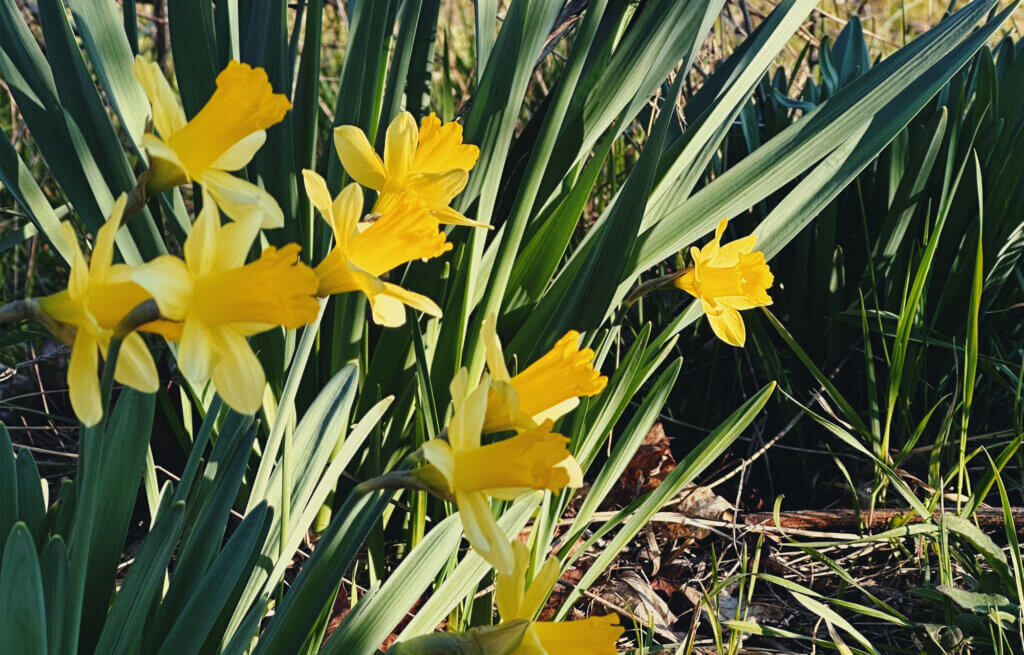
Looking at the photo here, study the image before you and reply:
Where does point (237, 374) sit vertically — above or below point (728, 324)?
above

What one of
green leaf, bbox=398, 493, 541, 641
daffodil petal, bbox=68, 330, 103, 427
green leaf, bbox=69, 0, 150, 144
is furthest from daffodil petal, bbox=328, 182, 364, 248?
green leaf, bbox=69, 0, 150, 144

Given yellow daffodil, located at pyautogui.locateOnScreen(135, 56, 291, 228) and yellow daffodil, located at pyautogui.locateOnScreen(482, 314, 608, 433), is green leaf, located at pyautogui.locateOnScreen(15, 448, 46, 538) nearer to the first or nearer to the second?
yellow daffodil, located at pyautogui.locateOnScreen(135, 56, 291, 228)

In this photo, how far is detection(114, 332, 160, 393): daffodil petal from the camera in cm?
53

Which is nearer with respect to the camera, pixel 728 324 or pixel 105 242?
pixel 105 242

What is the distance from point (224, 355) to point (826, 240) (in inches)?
51.1

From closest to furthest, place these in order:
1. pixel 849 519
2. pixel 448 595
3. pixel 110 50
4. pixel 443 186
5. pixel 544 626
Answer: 1. pixel 544 626
2. pixel 443 186
3. pixel 448 595
4. pixel 110 50
5. pixel 849 519

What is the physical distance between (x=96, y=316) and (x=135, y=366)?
4 cm

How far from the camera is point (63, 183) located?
1128 mm

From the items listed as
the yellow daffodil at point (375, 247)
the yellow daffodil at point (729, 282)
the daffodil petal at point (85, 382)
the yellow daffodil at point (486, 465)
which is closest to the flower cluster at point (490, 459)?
the yellow daffodil at point (486, 465)

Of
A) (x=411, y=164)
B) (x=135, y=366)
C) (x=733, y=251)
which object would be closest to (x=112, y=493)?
(x=135, y=366)

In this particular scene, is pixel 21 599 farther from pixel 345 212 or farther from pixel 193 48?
pixel 193 48

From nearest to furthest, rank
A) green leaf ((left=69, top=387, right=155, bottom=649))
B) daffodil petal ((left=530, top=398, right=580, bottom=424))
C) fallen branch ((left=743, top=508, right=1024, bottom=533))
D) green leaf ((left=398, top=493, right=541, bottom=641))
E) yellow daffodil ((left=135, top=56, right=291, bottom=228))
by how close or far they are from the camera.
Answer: yellow daffodil ((left=135, top=56, right=291, bottom=228)) → daffodil petal ((left=530, top=398, right=580, bottom=424)) → green leaf ((left=69, top=387, right=155, bottom=649)) → green leaf ((left=398, top=493, right=541, bottom=641)) → fallen branch ((left=743, top=508, right=1024, bottom=533))

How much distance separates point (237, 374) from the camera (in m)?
0.52

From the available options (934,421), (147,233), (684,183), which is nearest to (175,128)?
(147,233)
